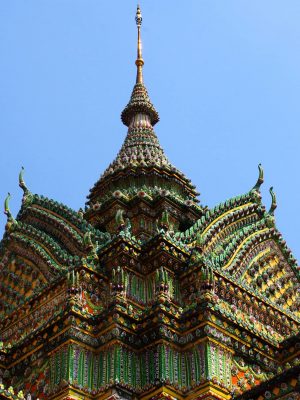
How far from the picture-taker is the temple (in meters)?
20.1

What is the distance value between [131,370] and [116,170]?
10.4m

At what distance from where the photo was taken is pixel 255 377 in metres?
21.0

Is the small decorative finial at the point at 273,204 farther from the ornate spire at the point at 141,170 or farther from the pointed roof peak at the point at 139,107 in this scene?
the pointed roof peak at the point at 139,107

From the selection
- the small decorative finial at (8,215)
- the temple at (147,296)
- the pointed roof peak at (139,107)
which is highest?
the pointed roof peak at (139,107)

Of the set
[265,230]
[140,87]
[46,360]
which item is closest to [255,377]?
[46,360]

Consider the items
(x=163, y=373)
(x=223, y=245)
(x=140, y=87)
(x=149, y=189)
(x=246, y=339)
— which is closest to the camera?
(x=163, y=373)

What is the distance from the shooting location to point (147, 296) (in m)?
22.8

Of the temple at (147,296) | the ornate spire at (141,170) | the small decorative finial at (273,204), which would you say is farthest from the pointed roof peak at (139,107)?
the small decorative finial at (273,204)

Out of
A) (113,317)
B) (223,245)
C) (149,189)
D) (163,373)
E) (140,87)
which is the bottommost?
(163,373)

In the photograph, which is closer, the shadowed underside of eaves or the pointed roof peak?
the shadowed underside of eaves

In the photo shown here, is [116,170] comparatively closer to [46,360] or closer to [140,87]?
[140,87]

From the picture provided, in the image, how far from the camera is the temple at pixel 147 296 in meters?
20.1

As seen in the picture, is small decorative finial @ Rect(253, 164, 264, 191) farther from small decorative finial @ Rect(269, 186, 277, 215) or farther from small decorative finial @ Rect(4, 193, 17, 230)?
small decorative finial @ Rect(4, 193, 17, 230)

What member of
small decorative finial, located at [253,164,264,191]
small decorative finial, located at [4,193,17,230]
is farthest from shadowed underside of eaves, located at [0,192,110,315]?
small decorative finial, located at [253,164,264,191]
